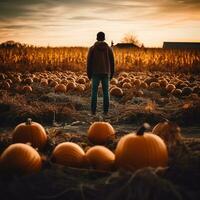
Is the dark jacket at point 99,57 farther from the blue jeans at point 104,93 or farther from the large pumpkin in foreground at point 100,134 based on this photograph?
the large pumpkin in foreground at point 100,134

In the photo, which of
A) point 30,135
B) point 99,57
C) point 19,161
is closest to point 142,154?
point 19,161

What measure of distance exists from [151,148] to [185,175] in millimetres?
431

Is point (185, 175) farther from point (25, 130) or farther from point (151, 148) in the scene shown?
point (25, 130)

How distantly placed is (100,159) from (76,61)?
2061 cm

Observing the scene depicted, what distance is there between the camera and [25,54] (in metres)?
22.0

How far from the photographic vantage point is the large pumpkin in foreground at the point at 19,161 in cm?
365

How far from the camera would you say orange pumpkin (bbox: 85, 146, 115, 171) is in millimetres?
3779

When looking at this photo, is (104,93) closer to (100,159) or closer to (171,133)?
(171,133)

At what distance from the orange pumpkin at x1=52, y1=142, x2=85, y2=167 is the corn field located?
1672 centimetres

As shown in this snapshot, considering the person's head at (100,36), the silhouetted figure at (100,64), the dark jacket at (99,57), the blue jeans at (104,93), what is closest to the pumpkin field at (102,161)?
the blue jeans at (104,93)

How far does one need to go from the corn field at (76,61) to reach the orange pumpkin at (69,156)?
1672 centimetres

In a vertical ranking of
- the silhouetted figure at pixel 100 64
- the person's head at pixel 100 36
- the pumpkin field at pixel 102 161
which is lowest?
the pumpkin field at pixel 102 161

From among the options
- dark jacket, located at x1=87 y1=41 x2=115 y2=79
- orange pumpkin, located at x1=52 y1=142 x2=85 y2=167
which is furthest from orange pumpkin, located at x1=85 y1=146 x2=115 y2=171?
dark jacket, located at x1=87 y1=41 x2=115 y2=79

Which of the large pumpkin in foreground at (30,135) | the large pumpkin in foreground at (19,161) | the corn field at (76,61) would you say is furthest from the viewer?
the corn field at (76,61)
